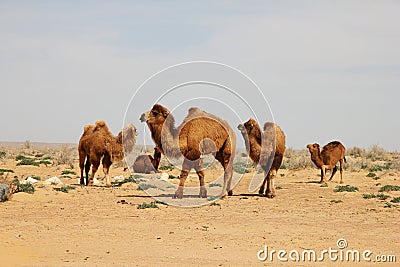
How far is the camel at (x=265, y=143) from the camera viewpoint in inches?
687

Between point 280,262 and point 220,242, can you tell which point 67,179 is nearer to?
point 220,242

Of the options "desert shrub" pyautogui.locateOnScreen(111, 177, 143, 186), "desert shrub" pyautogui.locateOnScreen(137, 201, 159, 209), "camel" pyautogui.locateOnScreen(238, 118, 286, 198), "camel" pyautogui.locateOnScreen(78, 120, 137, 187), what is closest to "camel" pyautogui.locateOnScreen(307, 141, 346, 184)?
"camel" pyautogui.locateOnScreen(238, 118, 286, 198)

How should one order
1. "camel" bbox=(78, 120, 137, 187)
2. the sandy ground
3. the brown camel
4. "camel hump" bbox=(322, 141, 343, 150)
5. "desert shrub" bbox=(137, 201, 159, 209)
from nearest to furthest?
the sandy ground, "desert shrub" bbox=(137, 201, 159, 209), "camel" bbox=(78, 120, 137, 187), "camel hump" bbox=(322, 141, 343, 150), the brown camel

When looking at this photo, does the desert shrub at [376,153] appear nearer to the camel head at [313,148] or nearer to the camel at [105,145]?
the camel head at [313,148]

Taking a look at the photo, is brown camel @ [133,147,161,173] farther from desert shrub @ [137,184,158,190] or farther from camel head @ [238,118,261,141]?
camel head @ [238,118,261,141]

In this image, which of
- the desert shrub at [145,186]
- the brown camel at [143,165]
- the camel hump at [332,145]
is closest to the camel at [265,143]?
the desert shrub at [145,186]

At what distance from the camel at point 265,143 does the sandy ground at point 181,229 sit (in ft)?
3.65

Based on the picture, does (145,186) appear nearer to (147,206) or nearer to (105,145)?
(105,145)

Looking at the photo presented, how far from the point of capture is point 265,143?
17.4m

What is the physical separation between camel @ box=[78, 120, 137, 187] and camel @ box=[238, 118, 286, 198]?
4.61 m

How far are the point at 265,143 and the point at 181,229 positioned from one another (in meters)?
6.13

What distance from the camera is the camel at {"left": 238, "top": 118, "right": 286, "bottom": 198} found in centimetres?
1744

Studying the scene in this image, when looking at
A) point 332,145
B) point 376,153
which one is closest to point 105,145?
point 332,145

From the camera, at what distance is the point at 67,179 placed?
23.8m
